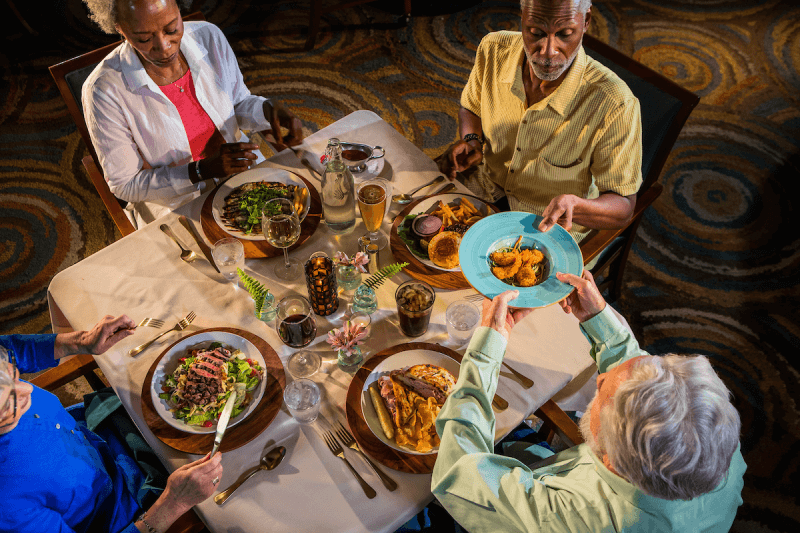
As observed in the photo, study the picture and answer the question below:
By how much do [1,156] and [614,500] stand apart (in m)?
4.06

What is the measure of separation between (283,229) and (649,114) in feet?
4.54

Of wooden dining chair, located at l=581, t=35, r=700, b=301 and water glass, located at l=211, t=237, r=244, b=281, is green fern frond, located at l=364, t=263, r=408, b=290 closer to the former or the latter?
water glass, located at l=211, t=237, r=244, b=281

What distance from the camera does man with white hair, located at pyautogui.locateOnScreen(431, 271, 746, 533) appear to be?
3.72 ft

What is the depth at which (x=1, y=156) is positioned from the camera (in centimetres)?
358

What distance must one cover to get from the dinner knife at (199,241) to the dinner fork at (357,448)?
2.21 ft

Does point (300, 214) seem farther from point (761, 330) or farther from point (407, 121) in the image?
point (761, 330)

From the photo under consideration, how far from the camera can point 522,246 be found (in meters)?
1.67

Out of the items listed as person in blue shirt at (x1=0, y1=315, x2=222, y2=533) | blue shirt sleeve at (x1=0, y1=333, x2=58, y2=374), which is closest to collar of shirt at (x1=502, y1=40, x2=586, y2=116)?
person in blue shirt at (x1=0, y1=315, x2=222, y2=533)

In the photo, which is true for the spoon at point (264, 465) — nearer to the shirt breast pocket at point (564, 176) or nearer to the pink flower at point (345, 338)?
the pink flower at point (345, 338)

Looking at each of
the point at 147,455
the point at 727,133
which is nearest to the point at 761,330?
the point at 727,133

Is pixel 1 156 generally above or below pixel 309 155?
below

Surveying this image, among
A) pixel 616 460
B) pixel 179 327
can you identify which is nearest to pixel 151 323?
pixel 179 327

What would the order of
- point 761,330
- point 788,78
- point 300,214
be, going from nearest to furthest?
1. point 300,214
2. point 761,330
3. point 788,78

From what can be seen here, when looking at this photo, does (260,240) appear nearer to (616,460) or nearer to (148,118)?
(148,118)
